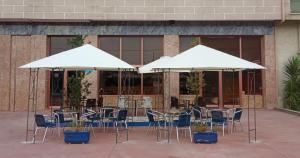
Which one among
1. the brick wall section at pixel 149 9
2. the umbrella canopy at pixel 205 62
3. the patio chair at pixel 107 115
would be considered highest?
the brick wall section at pixel 149 9

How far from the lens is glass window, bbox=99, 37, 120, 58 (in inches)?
757

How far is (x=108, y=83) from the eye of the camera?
62.8ft

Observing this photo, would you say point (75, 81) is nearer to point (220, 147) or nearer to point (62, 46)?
point (62, 46)

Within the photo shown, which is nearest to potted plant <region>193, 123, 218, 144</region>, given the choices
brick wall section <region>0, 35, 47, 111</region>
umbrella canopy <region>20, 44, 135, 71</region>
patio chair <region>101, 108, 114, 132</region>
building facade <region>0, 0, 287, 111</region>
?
umbrella canopy <region>20, 44, 135, 71</region>

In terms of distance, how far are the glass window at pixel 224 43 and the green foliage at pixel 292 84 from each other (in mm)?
2743

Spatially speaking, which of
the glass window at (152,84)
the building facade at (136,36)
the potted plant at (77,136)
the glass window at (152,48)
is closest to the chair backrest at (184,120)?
the potted plant at (77,136)

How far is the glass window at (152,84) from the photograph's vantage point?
62.8ft

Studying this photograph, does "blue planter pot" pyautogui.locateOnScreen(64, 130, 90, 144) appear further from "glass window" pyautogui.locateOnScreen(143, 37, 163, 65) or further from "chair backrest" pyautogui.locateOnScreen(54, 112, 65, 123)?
"glass window" pyautogui.locateOnScreen(143, 37, 163, 65)

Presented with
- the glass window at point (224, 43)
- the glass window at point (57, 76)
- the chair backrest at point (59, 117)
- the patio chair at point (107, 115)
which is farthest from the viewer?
the glass window at point (224, 43)

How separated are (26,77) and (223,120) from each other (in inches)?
462

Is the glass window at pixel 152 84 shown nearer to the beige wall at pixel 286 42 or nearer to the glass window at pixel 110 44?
the glass window at pixel 110 44

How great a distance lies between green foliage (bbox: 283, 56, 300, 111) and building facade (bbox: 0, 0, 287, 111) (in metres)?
0.59

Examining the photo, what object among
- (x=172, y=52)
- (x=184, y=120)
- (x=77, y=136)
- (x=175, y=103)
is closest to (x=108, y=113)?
(x=77, y=136)

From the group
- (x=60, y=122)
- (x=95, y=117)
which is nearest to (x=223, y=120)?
(x=95, y=117)
